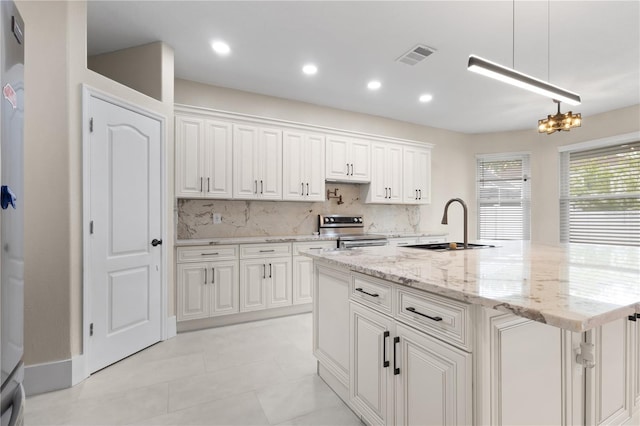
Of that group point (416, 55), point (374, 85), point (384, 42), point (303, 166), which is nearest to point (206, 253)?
point (303, 166)

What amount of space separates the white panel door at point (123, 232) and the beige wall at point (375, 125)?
3.70ft

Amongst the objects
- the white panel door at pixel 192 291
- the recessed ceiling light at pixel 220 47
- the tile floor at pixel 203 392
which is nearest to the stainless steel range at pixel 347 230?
the tile floor at pixel 203 392

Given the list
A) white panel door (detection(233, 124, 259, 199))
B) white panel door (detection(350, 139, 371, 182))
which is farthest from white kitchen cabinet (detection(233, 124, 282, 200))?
white panel door (detection(350, 139, 371, 182))

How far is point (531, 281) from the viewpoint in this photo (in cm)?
115

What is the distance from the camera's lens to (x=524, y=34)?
8.84ft

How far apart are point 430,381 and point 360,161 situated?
3600 mm

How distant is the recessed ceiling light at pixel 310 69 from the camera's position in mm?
3334

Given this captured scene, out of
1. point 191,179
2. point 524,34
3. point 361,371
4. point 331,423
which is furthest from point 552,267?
point 191,179

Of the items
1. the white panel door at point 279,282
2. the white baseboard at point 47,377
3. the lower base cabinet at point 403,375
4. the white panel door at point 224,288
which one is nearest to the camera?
the lower base cabinet at point 403,375

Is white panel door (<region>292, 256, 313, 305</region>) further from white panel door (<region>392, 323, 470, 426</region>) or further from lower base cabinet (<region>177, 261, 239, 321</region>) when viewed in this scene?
white panel door (<region>392, 323, 470, 426</region>)

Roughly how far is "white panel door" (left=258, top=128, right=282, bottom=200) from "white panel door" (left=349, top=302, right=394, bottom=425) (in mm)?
2373

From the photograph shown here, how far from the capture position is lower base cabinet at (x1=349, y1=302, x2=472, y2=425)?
43.7 inches

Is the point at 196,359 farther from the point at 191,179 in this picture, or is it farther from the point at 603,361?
the point at 603,361

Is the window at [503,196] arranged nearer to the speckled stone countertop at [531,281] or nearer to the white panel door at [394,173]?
the white panel door at [394,173]
